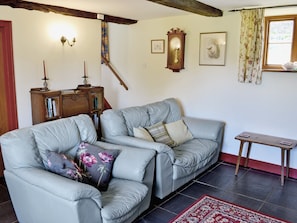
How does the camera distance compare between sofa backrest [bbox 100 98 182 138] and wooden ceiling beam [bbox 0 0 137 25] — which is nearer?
sofa backrest [bbox 100 98 182 138]

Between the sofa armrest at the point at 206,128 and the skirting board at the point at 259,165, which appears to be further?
the sofa armrest at the point at 206,128

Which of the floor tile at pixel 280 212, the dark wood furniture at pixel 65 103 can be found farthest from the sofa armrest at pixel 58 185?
the floor tile at pixel 280 212

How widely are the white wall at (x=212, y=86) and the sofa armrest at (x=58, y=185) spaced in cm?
270

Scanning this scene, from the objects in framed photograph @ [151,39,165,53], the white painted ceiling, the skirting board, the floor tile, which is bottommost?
the floor tile

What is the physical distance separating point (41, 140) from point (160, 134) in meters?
1.57

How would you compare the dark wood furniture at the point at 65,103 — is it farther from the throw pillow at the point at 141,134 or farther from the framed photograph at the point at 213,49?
the framed photograph at the point at 213,49

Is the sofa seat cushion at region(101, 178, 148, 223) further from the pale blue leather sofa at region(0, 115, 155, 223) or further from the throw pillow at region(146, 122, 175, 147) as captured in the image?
the throw pillow at region(146, 122, 175, 147)

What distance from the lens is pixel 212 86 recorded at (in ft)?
14.3

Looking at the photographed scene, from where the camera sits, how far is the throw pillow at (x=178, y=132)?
12.8 feet

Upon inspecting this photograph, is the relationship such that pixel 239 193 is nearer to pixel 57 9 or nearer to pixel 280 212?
pixel 280 212

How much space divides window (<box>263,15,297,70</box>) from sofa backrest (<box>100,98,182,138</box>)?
142 centimetres

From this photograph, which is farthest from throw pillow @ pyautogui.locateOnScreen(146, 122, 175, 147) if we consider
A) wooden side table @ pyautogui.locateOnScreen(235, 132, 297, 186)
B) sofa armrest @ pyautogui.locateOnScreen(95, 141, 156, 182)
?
wooden side table @ pyautogui.locateOnScreen(235, 132, 297, 186)

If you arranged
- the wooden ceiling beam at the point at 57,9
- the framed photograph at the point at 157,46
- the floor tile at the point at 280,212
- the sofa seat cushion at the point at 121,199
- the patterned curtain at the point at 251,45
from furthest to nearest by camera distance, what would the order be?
the framed photograph at the point at 157,46 → the patterned curtain at the point at 251,45 → the wooden ceiling beam at the point at 57,9 → the floor tile at the point at 280,212 → the sofa seat cushion at the point at 121,199

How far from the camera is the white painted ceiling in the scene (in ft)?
11.4
